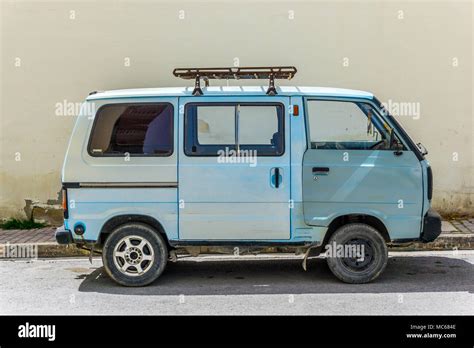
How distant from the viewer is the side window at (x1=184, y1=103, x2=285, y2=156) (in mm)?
7312

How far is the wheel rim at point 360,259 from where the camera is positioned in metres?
7.35

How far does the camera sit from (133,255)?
24.4 feet

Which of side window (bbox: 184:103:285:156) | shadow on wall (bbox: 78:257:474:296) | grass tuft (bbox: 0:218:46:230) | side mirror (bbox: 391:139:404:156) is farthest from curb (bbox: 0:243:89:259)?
side mirror (bbox: 391:139:404:156)

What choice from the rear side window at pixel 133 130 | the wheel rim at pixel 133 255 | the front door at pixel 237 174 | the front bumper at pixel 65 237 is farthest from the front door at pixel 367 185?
the front bumper at pixel 65 237

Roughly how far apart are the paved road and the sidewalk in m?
0.27

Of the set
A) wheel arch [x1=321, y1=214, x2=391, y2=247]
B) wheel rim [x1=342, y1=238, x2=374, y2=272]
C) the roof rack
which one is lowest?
wheel rim [x1=342, y1=238, x2=374, y2=272]

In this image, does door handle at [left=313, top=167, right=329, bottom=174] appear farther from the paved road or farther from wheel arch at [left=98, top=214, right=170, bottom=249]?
wheel arch at [left=98, top=214, right=170, bottom=249]

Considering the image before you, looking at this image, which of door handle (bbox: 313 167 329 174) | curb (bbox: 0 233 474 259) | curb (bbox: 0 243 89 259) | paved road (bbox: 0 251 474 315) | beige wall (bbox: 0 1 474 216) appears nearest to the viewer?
paved road (bbox: 0 251 474 315)

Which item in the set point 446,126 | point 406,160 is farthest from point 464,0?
point 406,160

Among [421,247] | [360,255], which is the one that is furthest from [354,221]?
[421,247]

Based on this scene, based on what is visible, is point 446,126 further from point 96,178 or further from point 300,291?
point 96,178

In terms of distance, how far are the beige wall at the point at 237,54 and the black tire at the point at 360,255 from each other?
3646 mm

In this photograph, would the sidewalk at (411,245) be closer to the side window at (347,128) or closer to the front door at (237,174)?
the side window at (347,128)
